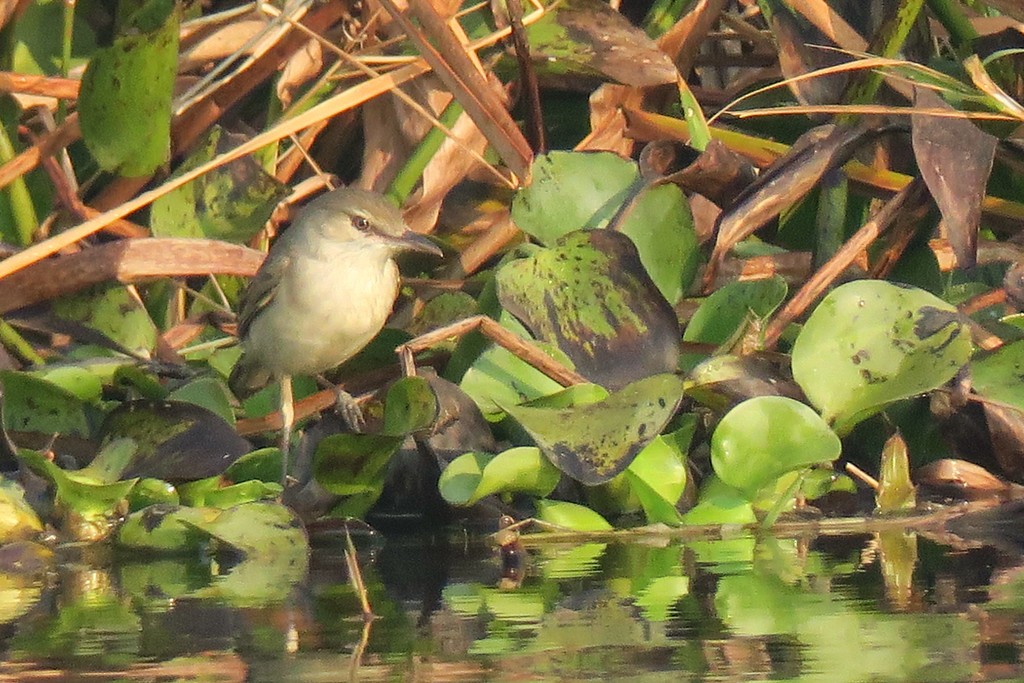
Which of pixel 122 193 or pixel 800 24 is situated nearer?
pixel 800 24

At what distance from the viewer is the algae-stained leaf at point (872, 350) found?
387 cm

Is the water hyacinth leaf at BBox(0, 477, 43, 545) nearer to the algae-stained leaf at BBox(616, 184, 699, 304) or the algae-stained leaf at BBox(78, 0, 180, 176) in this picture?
the algae-stained leaf at BBox(78, 0, 180, 176)

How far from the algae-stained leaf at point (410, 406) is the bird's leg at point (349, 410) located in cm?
16

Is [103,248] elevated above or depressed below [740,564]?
above

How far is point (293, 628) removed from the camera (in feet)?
9.43

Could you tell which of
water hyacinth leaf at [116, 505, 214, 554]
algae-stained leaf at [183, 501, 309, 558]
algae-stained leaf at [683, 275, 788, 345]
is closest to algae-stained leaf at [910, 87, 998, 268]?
algae-stained leaf at [683, 275, 788, 345]

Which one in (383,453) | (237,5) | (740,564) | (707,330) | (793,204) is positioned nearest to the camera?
(740,564)

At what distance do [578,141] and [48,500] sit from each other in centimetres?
207

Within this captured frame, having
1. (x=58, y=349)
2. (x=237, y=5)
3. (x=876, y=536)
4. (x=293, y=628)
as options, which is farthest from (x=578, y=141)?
(x=293, y=628)

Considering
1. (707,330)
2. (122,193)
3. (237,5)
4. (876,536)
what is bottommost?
(876,536)

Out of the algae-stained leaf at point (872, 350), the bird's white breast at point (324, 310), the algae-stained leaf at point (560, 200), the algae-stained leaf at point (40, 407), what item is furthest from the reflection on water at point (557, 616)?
the bird's white breast at point (324, 310)

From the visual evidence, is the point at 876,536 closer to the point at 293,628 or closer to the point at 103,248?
the point at 293,628

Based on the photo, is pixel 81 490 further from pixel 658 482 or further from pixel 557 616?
pixel 557 616

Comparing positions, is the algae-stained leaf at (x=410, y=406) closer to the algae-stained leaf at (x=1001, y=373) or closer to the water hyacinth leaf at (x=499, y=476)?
the water hyacinth leaf at (x=499, y=476)
